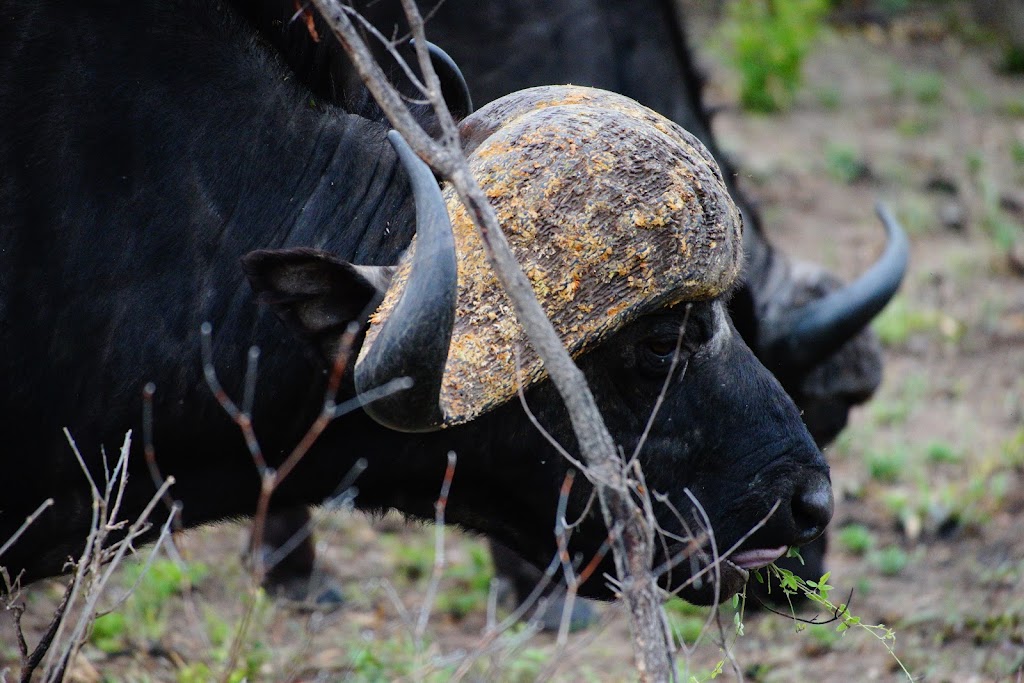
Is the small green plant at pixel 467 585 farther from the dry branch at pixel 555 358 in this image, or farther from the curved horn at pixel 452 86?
the dry branch at pixel 555 358

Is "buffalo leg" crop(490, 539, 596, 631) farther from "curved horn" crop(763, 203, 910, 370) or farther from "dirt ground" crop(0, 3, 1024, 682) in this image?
"curved horn" crop(763, 203, 910, 370)

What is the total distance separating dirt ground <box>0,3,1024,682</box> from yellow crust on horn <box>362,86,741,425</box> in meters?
0.57

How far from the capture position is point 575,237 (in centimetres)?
292

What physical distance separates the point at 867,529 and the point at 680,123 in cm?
205

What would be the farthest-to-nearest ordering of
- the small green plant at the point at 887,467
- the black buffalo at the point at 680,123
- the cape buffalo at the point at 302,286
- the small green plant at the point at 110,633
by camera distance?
the small green plant at the point at 887,467, the black buffalo at the point at 680,123, the small green plant at the point at 110,633, the cape buffalo at the point at 302,286

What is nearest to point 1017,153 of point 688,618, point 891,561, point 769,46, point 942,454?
point 769,46

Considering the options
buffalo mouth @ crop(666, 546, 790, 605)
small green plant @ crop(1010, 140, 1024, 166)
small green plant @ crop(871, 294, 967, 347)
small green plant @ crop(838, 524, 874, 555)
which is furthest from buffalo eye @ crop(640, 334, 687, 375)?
small green plant @ crop(1010, 140, 1024, 166)

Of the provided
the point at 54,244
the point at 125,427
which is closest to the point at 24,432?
the point at 125,427

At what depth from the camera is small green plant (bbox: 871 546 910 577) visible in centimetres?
530

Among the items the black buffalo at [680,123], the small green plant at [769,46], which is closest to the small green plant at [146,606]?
the black buffalo at [680,123]

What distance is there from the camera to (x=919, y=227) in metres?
8.95

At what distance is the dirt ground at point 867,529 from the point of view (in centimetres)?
430

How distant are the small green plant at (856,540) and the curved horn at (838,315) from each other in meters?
0.84

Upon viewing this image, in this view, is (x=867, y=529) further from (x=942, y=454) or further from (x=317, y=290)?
(x=317, y=290)
